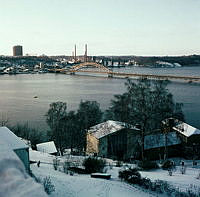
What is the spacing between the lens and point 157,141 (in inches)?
472

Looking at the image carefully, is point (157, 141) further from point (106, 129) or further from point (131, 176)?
point (131, 176)

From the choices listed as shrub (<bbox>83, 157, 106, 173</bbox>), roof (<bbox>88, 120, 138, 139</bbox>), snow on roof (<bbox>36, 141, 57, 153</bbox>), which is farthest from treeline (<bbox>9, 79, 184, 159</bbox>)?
shrub (<bbox>83, 157, 106, 173</bbox>)

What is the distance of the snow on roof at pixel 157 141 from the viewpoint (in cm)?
1201

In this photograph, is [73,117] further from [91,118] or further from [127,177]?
[127,177]

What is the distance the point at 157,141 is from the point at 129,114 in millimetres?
2074

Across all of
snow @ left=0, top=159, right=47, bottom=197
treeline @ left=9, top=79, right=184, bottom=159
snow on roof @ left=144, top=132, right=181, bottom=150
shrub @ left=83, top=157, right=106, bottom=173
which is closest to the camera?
snow @ left=0, top=159, right=47, bottom=197

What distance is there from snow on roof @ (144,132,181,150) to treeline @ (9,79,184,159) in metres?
0.29

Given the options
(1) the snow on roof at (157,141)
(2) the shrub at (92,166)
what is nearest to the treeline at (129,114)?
(1) the snow on roof at (157,141)

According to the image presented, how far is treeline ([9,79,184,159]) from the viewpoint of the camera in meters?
10.3

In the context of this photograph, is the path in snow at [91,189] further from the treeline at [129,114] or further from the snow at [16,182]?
the treeline at [129,114]

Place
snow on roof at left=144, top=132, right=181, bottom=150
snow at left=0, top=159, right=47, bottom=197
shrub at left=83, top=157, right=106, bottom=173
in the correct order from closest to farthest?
snow at left=0, top=159, right=47, bottom=197 < shrub at left=83, top=157, right=106, bottom=173 < snow on roof at left=144, top=132, right=181, bottom=150

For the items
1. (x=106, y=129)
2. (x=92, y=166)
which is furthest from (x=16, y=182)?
(x=106, y=129)

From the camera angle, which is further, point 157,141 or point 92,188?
point 157,141

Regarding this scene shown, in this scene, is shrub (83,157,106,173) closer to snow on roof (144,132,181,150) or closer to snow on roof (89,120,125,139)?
snow on roof (89,120,125,139)
